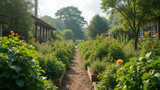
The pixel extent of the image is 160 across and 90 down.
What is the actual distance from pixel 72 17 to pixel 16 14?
187ft

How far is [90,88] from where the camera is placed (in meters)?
3.88

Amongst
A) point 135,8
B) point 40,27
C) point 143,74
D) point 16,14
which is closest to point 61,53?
point 143,74

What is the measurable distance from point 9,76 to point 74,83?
304 centimetres

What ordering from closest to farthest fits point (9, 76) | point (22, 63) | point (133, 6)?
point (9, 76), point (22, 63), point (133, 6)

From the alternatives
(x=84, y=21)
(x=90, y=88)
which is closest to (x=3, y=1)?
(x=90, y=88)

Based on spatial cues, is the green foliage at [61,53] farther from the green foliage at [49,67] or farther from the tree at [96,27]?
the tree at [96,27]

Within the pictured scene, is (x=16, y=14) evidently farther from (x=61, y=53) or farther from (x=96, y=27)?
(x=96, y=27)

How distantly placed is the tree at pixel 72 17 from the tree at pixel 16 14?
51.3 m

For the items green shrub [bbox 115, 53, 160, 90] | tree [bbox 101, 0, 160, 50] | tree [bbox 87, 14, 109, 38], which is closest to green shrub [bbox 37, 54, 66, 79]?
green shrub [bbox 115, 53, 160, 90]

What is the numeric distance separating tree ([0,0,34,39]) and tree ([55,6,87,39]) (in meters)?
51.3

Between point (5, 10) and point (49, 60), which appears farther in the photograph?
point (5, 10)

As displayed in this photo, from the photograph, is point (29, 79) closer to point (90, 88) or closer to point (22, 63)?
point (22, 63)

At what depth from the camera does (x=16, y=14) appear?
9602mm

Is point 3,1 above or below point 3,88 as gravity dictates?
above
